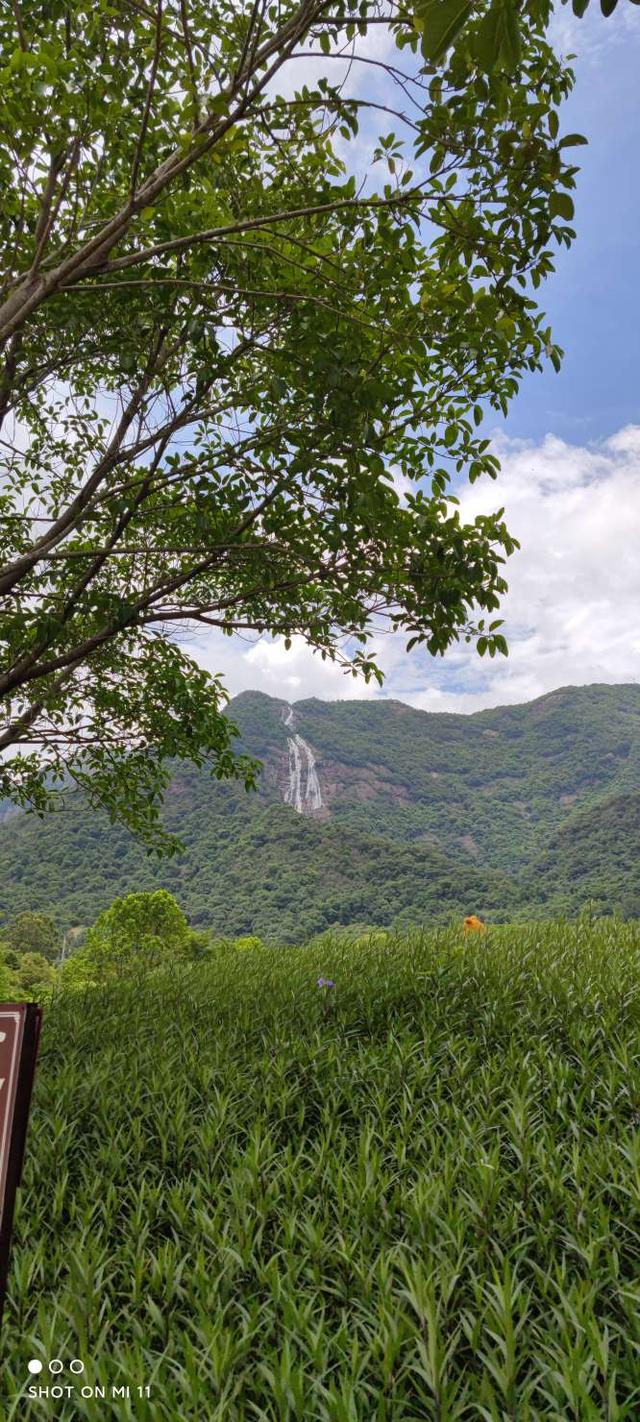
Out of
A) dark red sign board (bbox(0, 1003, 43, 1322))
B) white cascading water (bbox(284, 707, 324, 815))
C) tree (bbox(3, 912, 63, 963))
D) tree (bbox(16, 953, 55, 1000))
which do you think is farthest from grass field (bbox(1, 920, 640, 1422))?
white cascading water (bbox(284, 707, 324, 815))

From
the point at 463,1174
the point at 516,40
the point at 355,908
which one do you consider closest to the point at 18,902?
the point at 355,908

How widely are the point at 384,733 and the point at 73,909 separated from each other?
71.2 meters

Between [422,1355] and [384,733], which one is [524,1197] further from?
[384,733]

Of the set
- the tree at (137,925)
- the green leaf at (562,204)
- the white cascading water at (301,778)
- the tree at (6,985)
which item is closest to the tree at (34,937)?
the tree at (6,985)

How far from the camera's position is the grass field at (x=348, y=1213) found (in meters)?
2.26

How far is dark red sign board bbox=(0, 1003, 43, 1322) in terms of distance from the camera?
2.05 meters

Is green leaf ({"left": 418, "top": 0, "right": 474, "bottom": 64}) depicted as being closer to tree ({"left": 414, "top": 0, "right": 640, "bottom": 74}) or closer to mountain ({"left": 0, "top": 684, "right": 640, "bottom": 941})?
Answer: tree ({"left": 414, "top": 0, "right": 640, "bottom": 74})

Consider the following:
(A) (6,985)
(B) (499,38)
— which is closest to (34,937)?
(A) (6,985)

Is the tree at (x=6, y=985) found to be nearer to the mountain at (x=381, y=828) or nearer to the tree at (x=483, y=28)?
the mountain at (x=381, y=828)

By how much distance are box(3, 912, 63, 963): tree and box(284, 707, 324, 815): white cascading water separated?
48937 mm

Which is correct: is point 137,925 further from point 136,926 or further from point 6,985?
point 6,985

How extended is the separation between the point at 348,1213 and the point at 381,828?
79.4m

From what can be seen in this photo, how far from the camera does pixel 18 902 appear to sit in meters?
39.4

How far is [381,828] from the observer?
81.4 m
